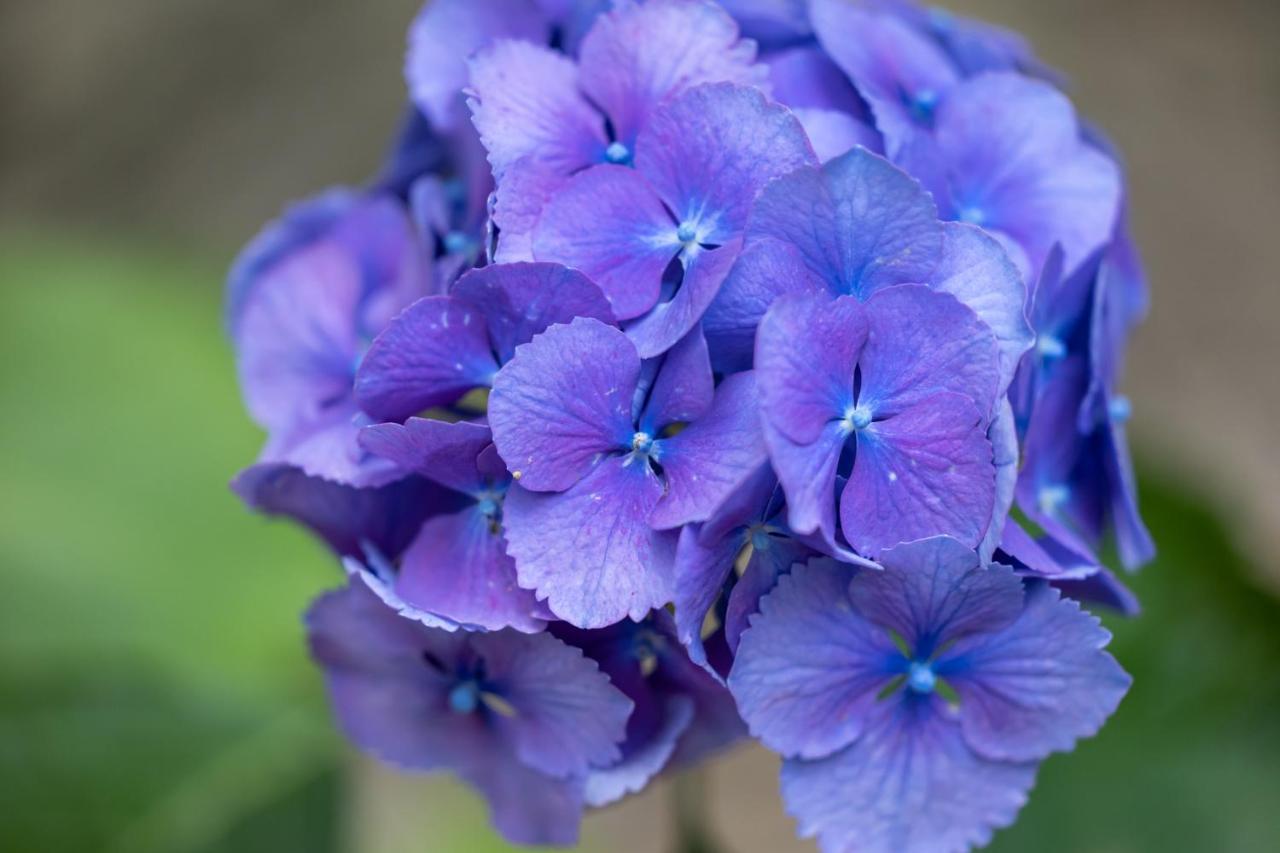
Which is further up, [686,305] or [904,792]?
[686,305]

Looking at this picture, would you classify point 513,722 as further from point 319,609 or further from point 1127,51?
point 1127,51

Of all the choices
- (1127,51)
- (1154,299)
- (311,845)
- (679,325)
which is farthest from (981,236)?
(1127,51)

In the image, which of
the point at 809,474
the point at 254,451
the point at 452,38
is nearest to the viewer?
the point at 809,474

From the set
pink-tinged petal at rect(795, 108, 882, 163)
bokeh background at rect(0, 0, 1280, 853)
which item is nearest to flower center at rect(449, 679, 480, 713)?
pink-tinged petal at rect(795, 108, 882, 163)

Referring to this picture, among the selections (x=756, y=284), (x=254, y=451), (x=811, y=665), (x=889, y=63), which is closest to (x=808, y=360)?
(x=756, y=284)

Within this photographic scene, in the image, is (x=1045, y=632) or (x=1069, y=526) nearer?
(x=1045, y=632)

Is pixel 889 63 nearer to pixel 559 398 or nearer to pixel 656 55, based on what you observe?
pixel 656 55
